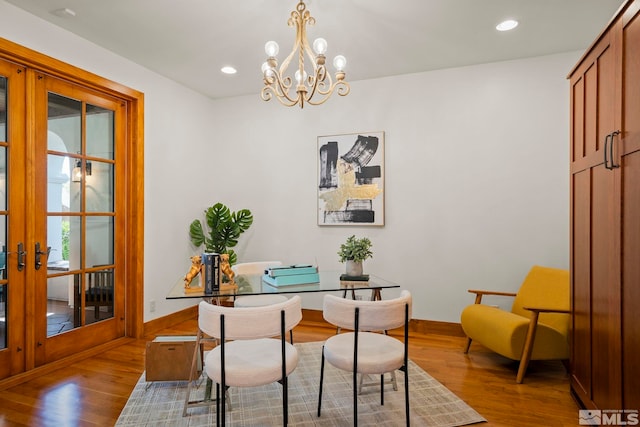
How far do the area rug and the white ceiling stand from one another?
2691mm

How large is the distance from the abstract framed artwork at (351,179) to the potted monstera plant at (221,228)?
94 centimetres

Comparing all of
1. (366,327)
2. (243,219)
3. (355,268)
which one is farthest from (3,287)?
(366,327)

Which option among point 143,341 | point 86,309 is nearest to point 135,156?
point 86,309

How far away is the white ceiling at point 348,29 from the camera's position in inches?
107

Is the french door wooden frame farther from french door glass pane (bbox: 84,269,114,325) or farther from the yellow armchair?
the yellow armchair

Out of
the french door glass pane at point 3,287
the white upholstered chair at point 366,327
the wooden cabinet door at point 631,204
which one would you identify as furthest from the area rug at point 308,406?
the french door glass pane at point 3,287

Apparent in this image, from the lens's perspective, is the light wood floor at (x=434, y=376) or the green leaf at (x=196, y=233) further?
the green leaf at (x=196, y=233)

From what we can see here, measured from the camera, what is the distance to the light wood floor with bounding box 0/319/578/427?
233 centimetres

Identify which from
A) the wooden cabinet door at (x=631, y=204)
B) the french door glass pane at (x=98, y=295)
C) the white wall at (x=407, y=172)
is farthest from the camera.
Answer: the white wall at (x=407, y=172)

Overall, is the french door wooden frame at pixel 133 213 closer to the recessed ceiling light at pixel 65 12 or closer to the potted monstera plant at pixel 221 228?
the potted monstera plant at pixel 221 228

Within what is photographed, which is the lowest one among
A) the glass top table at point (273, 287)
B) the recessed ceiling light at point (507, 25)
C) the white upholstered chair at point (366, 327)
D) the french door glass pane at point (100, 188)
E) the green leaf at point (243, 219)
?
the white upholstered chair at point (366, 327)

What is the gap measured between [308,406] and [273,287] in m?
0.81

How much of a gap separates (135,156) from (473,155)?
132 inches

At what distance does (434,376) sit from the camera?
2.95 metres
